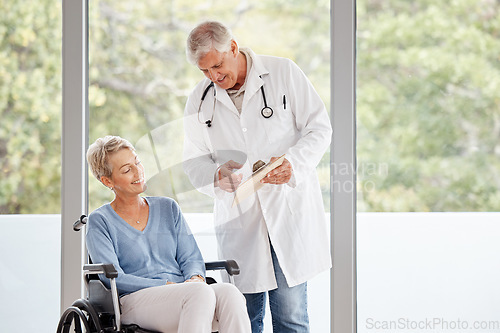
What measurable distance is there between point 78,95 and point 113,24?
382mm

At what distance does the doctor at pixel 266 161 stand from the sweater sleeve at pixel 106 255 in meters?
0.42

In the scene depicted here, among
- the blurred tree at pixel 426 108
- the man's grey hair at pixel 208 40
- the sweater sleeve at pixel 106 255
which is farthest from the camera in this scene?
the blurred tree at pixel 426 108

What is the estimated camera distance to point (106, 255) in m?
2.19

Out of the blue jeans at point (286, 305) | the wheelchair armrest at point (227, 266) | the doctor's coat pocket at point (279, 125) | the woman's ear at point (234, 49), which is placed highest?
the woman's ear at point (234, 49)

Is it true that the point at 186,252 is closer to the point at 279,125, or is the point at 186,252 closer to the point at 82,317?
the point at 82,317

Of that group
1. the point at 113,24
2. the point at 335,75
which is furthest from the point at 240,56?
the point at 113,24

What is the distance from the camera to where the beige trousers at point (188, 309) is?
79.1 inches

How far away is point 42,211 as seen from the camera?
9.61ft

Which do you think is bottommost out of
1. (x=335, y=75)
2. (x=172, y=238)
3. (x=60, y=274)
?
(x=60, y=274)

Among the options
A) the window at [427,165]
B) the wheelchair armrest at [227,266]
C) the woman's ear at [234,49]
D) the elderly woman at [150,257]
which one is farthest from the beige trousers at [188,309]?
the window at [427,165]

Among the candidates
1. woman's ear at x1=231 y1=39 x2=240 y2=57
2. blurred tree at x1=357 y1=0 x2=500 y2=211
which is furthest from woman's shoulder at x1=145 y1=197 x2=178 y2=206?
blurred tree at x1=357 y1=0 x2=500 y2=211

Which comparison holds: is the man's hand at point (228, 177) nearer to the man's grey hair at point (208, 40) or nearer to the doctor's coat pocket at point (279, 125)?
the doctor's coat pocket at point (279, 125)

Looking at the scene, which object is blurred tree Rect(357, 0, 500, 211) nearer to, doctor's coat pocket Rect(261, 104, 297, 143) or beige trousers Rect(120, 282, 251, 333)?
doctor's coat pocket Rect(261, 104, 297, 143)

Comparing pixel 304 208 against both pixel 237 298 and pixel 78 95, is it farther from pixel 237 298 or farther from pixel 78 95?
pixel 78 95
